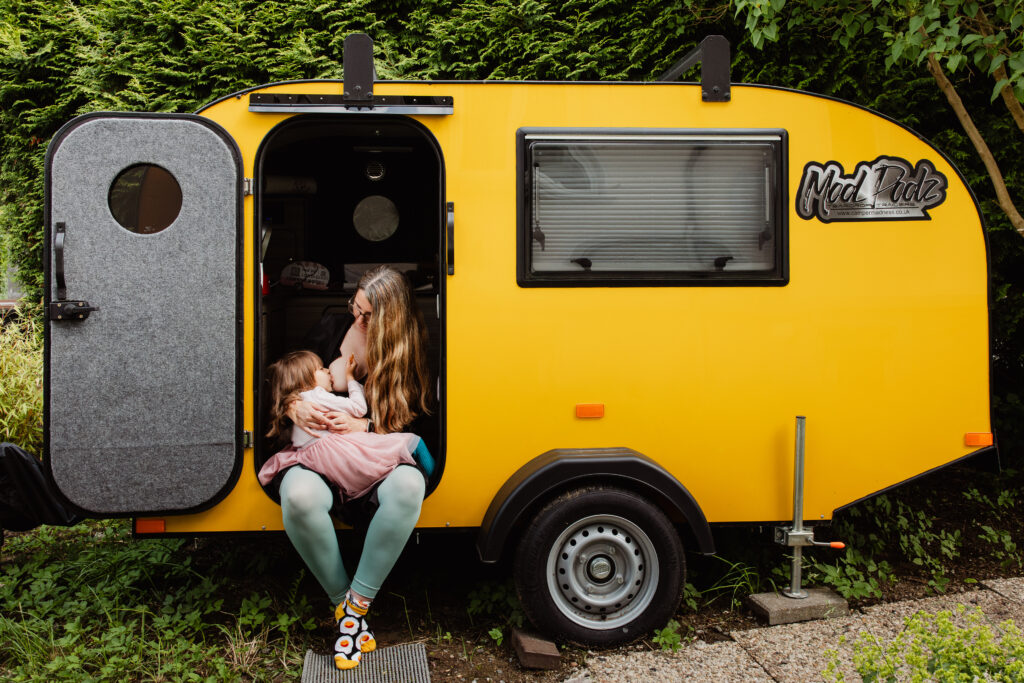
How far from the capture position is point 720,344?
334 centimetres

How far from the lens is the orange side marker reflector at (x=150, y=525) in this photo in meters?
3.20

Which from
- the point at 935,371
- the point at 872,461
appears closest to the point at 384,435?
the point at 872,461

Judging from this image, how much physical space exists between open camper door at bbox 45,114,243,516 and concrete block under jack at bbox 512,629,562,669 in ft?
4.87

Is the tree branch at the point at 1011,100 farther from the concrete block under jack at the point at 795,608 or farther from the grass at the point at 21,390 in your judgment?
the grass at the point at 21,390

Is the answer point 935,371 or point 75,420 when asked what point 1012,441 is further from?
point 75,420

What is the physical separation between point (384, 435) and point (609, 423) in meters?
1.03

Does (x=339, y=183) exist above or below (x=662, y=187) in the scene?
above

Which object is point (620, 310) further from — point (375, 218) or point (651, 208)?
point (375, 218)

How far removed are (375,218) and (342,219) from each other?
22cm

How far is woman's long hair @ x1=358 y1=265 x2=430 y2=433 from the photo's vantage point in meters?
3.45

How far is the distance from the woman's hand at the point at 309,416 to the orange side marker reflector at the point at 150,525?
0.71 meters

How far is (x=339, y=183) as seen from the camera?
195 inches

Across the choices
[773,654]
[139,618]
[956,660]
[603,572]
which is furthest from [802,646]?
[139,618]

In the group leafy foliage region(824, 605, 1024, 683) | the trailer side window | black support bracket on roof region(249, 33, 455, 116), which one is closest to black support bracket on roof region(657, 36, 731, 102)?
the trailer side window
